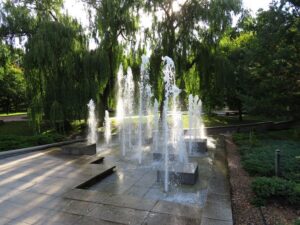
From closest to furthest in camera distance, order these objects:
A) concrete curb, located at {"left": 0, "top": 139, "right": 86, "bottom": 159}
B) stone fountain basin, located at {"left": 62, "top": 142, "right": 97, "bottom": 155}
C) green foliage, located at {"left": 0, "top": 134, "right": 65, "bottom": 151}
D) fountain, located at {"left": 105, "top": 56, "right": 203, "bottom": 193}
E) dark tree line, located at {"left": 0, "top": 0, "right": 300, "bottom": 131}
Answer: fountain, located at {"left": 105, "top": 56, "right": 203, "bottom": 193}
concrete curb, located at {"left": 0, "top": 139, "right": 86, "bottom": 159}
stone fountain basin, located at {"left": 62, "top": 142, "right": 97, "bottom": 155}
green foliage, located at {"left": 0, "top": 134, "right": 65, "bottom": 151}
dark tree line, located at {"left": 0, "top": 0, "right": 300, "bottom": 131}

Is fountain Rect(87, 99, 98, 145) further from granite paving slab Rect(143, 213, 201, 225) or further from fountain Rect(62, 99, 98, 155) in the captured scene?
granite paving slab Rect(143, 213, 201, 225)

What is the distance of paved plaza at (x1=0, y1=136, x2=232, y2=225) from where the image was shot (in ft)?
11.6

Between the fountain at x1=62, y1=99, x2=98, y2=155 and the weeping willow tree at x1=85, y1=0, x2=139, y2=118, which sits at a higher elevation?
the weeping willow tree at x1=85, y1=0, x2=139, y2=118

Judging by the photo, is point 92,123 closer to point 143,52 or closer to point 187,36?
point 143,52

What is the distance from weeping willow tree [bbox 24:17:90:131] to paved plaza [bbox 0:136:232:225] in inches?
179

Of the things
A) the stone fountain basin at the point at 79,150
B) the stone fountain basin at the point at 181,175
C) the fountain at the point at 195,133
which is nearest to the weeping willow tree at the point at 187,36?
the fountain at the point at 195,133

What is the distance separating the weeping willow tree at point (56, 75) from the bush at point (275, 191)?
9.11 meters

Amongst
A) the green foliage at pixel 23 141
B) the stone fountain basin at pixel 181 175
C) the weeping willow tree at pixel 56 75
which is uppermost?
the weeping willow tree at pixel 56 75

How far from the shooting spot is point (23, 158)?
7164 millimetres

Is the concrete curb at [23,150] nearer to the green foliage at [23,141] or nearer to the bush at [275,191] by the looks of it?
the green foliage at [23,141]

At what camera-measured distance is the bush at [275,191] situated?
384cm

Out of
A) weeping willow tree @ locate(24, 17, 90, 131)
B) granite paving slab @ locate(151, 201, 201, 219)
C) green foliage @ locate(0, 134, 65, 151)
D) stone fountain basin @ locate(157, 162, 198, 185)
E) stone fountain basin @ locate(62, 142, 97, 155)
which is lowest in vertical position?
granite paving slab @ locate(151, 201, 201, 219)

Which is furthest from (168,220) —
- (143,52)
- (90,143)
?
(143,52)

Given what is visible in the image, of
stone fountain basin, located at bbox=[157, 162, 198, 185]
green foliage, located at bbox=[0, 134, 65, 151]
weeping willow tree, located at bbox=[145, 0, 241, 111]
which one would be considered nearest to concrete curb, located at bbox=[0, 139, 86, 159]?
green foliage, located at bbox=[0, 134, 65, 151]
